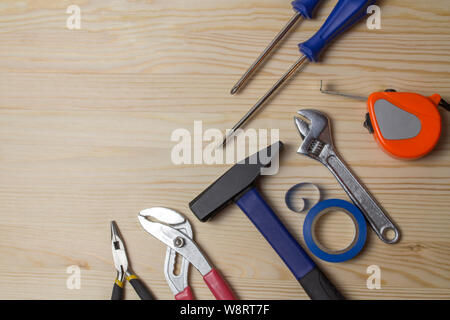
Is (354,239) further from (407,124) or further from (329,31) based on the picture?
(329,31)

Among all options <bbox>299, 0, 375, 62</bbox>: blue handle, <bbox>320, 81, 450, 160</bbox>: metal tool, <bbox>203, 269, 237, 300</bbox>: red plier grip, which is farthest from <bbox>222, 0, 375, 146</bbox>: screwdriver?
<bbox>203, 269, 237, 300</bbox>: red plier grip

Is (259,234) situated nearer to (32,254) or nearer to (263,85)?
(263,85)

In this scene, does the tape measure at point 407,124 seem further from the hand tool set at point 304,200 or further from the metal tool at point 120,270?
the metal tool at point 120,270

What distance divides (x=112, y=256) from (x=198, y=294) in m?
0.20

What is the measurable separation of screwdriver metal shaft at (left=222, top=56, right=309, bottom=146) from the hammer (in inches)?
2.7

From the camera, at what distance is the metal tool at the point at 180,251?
755 mm

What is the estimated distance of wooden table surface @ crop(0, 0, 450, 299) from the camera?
2.50 ft

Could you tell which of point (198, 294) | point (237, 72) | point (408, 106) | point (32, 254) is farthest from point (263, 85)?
point (32, 254)

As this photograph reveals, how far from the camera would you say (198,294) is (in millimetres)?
776

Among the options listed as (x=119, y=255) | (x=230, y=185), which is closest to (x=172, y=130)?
(x=230, y=185)

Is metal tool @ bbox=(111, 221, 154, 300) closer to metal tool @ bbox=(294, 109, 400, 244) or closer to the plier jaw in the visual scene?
the plier jaw

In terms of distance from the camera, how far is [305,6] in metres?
0.76

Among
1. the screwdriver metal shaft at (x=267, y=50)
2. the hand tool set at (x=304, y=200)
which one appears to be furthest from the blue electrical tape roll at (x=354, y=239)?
the screwdriver metal shaft at (x=267, y=50)

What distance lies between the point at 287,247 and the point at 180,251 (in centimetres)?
21
